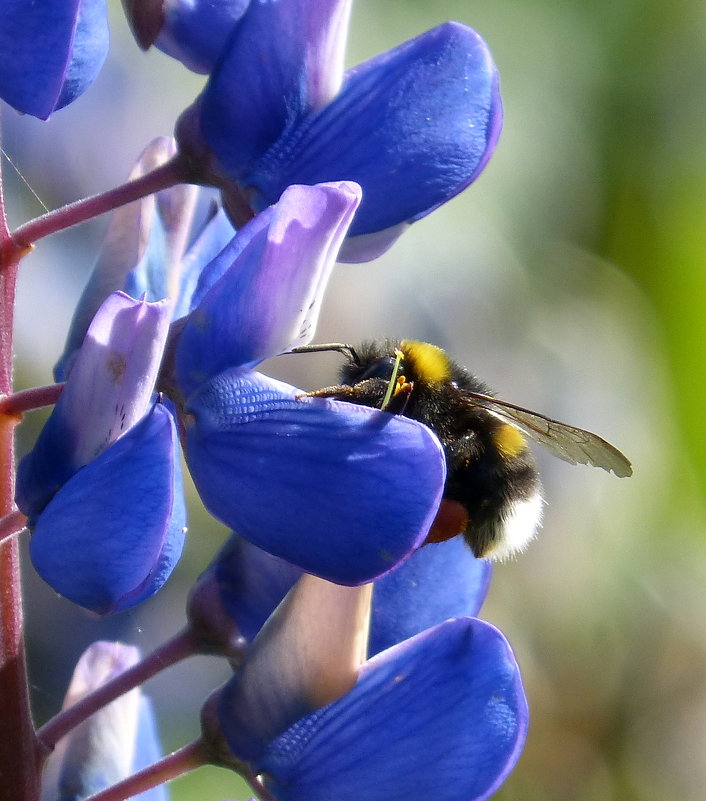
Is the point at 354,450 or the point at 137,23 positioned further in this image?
the point at 137,23

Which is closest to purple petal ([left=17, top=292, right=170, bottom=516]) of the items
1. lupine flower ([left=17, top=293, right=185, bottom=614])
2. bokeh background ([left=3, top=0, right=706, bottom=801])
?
lupine flower ([left=17, top=293, right=185, bottom=614])

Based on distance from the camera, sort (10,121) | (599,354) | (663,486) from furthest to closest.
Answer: (599,354) < (663,486) < (10,121)

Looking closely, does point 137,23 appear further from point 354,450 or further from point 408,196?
point 354,450

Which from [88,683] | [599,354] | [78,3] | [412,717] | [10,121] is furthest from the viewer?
[599,354]

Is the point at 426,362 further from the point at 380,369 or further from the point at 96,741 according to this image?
the point at 96,741

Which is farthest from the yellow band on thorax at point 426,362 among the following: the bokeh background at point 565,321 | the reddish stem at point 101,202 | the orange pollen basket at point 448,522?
the bokeh background at point 565,321

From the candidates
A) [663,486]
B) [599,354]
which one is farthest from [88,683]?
[599,354]
